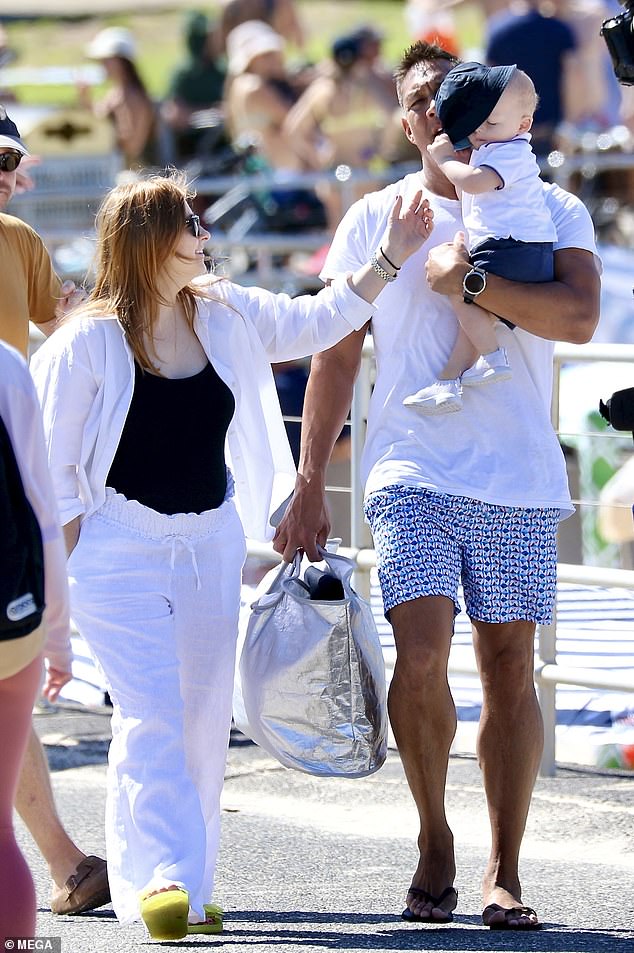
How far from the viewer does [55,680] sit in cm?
354

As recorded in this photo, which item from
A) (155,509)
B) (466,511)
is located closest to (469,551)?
(466,511)

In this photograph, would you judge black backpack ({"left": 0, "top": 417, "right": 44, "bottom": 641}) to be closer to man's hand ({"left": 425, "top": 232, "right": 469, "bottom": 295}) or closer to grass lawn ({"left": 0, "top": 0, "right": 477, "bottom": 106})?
man's hand ({"left": 425, "top": 232, "right": 469, "bottom": 295})

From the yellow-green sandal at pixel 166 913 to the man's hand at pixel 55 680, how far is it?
0.59 m

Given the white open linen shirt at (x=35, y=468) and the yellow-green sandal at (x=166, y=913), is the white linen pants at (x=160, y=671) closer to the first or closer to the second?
the yellow-green sandal at (x=166, y=913)

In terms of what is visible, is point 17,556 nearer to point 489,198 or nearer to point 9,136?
point 489,198

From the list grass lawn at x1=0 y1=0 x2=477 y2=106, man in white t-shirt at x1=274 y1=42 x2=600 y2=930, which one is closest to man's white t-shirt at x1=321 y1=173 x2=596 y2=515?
man in white t-shirt at x1=274 y1=42 x2=600 y2=930

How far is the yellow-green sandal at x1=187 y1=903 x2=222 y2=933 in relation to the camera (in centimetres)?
417

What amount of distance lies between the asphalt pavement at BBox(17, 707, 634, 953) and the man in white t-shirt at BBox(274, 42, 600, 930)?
0.18 meters

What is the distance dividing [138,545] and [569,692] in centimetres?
266

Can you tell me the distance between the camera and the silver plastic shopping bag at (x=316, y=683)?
4.43m

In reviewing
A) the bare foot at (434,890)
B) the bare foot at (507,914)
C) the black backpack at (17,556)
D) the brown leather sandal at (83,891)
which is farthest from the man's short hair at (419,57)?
the brown leather sandal at (83,891)

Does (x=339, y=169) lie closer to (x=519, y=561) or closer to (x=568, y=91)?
(x=568, y=91)

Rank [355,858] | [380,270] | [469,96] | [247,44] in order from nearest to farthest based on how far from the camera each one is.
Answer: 1. [469,96]
2. [380,270]
3. [355,858]
4. [247,44]

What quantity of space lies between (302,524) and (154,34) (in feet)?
61.9
